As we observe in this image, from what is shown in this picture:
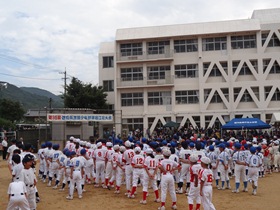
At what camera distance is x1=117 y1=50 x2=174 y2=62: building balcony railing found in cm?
4194

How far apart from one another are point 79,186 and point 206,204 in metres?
5.52

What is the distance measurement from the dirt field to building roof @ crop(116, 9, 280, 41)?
94.1 ft

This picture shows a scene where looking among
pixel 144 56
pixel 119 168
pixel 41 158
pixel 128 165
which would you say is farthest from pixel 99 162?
pixel 144 56

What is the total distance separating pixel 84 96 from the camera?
41719mm

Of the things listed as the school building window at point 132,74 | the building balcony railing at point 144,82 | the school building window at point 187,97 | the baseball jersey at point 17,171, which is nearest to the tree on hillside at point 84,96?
the building balcony railing at point 144,82

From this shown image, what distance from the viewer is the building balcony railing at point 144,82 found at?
41.8 m

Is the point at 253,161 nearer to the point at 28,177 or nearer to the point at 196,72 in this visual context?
the point at 28,177

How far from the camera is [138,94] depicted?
4294cm

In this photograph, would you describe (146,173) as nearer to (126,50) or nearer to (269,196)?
(269,196)

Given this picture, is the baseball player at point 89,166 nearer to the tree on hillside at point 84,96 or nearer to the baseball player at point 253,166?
the baseball player at point 253,166

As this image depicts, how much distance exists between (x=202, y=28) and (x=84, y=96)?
1694cm

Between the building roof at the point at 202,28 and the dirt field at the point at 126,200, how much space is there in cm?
2868

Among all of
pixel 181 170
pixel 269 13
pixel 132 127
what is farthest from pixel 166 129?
pixel 181 170

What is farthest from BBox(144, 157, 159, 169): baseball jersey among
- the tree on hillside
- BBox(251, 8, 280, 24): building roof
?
BBox(251, 8, 280, 24): building roof
